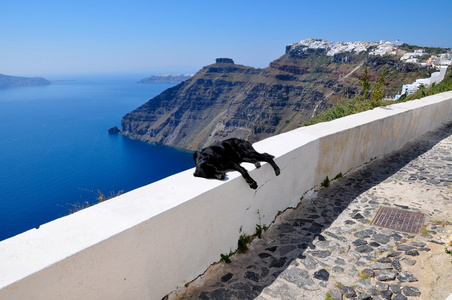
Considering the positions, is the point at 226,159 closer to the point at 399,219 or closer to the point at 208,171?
the point at 208,171

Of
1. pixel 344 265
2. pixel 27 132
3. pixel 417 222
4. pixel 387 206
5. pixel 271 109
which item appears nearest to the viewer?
pixel 344 265

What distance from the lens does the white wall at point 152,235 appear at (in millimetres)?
1989

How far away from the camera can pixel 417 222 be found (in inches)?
171

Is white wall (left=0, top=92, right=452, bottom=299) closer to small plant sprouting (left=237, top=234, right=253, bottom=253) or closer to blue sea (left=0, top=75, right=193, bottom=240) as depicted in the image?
small plant sprouting (left=237, top=234, right=253, bottom=253)

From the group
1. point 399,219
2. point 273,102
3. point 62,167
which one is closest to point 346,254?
point 399,219

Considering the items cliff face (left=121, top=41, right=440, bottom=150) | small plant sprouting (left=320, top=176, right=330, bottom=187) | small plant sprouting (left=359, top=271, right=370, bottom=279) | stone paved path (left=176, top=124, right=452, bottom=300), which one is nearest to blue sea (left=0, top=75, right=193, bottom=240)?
cliff face (left=121, top=41, right=440, bottom=150)

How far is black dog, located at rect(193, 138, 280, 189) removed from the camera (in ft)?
11.0

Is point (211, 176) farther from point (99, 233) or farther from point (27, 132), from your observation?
point (27, 132)

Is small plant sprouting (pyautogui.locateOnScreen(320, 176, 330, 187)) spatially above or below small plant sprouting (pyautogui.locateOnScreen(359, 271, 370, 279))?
above

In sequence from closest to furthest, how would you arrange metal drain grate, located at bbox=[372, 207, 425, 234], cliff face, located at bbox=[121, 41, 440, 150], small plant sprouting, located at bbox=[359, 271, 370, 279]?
small plant sprouting, located at bbox=[359, 271, 370, 279] < metal drain grate, located at bbox=[372, 207, 425, 234] < cliff face, located at bbox=[121, 41, 440, 150]

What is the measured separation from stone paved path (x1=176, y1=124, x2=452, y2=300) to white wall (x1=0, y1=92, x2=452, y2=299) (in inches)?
10.6

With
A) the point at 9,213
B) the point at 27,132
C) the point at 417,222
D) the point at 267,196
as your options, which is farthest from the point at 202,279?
the point at 27,132

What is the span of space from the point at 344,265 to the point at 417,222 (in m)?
1.74

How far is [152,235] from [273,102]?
6034 inches
